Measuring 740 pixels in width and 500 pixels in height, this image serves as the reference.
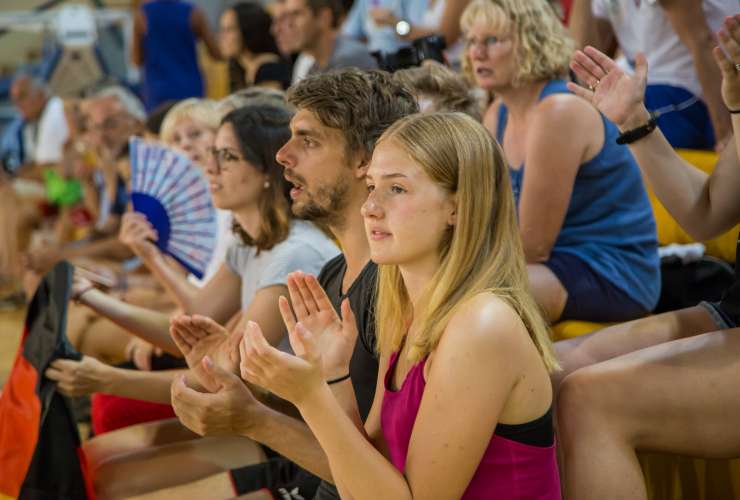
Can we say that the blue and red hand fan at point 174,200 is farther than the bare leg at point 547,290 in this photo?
Yes

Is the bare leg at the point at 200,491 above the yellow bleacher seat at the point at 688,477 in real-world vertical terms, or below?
above

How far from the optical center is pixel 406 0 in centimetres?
436

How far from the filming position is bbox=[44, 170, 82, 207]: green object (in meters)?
6.15

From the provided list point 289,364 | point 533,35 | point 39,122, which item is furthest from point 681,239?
point 39,122

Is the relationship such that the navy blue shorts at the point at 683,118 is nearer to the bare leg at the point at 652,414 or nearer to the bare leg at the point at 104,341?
the bare leg at the point at 652,414

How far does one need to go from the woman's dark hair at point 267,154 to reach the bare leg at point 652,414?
2.98 feet

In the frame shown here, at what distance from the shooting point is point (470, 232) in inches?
57.6

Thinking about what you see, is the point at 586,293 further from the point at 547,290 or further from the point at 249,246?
the point at 249,246

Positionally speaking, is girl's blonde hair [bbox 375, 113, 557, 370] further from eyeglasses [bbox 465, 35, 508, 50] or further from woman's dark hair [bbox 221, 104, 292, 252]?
eyeglasses [bbox 465, 35, 508, 50]

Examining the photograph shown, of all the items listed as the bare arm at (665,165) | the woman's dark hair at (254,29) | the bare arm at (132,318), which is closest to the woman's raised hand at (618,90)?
the bare arm at (665,165)

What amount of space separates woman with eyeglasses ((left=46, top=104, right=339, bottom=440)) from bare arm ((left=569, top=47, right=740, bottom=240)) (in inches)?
29.1

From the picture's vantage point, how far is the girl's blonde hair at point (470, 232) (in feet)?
4.75

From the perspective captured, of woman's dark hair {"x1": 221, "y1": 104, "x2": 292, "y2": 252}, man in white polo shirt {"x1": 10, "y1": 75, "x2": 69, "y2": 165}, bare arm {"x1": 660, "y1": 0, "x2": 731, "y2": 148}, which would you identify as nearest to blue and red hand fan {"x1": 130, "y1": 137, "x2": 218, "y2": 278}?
woman's dark hair {"x1": 221, "y1": 104, "x2": 292, "y2": 252}

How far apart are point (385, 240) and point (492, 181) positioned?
0.18m
